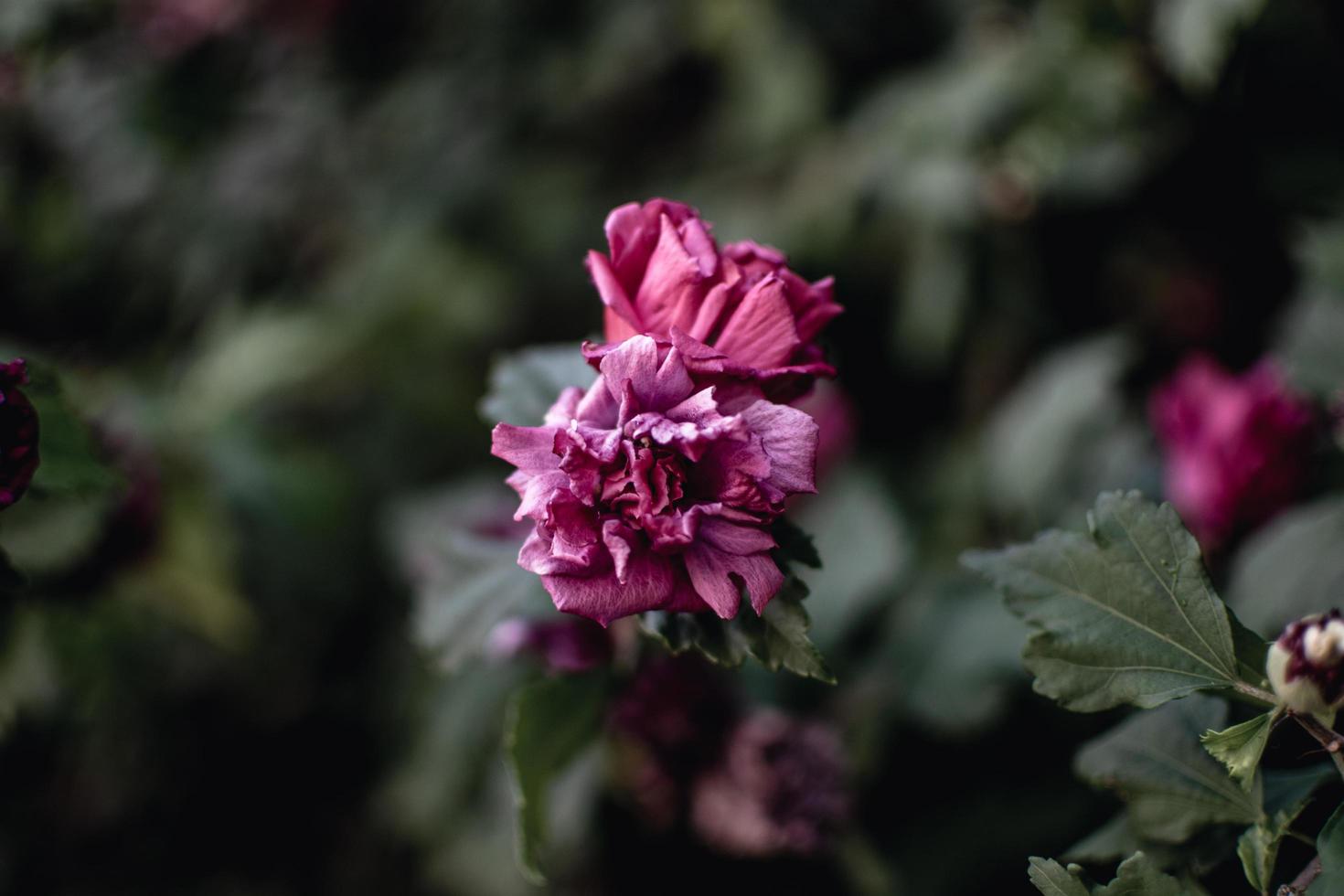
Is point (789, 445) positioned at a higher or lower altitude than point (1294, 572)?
higher

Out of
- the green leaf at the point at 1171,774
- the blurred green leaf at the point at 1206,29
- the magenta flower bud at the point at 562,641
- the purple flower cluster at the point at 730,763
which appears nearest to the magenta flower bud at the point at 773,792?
the purple flower cluster at the point at 730,763

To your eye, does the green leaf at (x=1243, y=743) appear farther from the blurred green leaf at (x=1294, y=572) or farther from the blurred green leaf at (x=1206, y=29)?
the blurred green leaf at (x=1206, y=29)

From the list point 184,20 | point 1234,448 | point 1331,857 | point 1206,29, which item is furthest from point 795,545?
point 184,20

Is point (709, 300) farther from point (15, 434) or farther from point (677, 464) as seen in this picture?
point (15, 434)

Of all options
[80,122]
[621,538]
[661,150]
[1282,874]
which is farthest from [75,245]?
[1282,874]

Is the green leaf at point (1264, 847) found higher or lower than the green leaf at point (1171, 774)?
lower

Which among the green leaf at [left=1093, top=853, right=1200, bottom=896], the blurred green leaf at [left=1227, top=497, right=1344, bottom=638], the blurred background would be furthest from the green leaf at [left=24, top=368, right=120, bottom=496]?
the blurred green leaf at [left=1227, top=497, right=1344, bottom=638]
